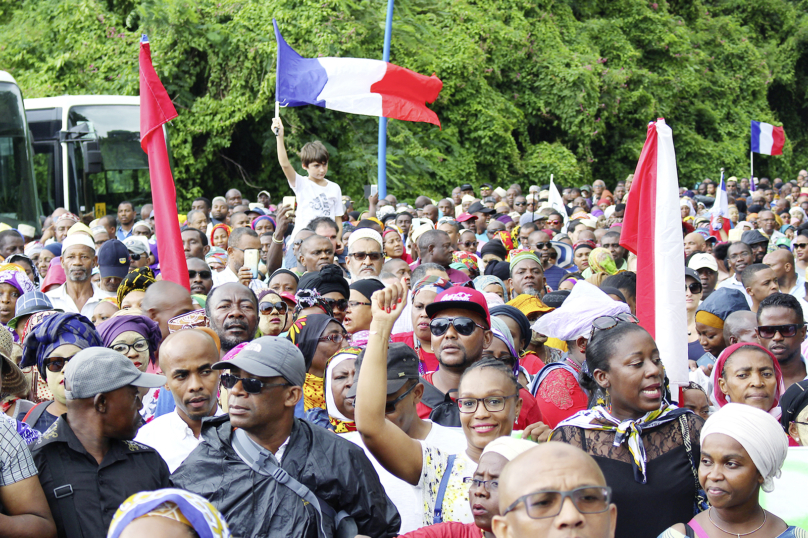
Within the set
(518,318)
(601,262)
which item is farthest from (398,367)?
(601,262)

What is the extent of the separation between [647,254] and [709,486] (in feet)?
8.07

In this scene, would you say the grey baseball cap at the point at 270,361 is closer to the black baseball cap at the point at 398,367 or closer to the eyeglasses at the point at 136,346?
the black baseball cap at the point at 398,367

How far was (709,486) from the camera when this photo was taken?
9.86 ft

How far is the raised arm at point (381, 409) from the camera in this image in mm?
3100

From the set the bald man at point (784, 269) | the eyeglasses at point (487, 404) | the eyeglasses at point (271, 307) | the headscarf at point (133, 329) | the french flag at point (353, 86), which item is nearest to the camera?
the eyeglasses at point (487, 404)

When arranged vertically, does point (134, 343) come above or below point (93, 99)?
below

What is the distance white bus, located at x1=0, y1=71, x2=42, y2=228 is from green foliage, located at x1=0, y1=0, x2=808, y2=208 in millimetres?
5752

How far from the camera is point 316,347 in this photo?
14.8ft

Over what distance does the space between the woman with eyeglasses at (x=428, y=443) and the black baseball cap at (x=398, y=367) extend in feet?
0.88

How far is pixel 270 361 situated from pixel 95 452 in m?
0.67

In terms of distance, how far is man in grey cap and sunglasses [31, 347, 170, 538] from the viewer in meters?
2.84

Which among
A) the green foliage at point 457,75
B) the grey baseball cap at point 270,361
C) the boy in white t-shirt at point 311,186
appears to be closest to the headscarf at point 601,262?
the boy in white t-shirt at point 311,186

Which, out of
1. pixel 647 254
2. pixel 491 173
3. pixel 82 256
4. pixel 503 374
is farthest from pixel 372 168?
pixel 503 374

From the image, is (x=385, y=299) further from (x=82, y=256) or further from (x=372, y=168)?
(x=372, y=168)
